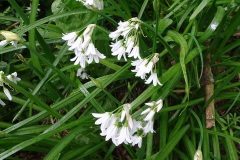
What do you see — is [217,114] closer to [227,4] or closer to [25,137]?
[227,4]

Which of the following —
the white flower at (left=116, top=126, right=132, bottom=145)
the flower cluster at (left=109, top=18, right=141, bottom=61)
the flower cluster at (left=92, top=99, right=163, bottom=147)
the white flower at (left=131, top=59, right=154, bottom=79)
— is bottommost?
the white flower at (left=116, top=126, right=132, bottom=145)

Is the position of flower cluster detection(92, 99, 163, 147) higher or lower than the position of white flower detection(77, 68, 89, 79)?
lower

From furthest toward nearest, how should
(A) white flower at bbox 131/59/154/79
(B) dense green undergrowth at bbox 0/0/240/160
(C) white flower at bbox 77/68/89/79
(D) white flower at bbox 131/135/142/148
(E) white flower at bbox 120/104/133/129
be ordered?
(C) white flower at bbox 77/68/89/79 → (B) dense green undergrowth at bbox 0/0/240/160 → (D) white flower at bbox 131/135/142/148 → (A) white flower at bbox 131/59/154/79 → (E) white flower at bbox 120/104/133/129

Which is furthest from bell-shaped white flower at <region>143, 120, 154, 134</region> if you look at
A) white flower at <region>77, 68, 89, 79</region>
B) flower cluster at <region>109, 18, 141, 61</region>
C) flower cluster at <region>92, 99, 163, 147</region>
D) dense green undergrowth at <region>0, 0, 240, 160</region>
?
white flower at <region>77, 68, 89, 79</region>

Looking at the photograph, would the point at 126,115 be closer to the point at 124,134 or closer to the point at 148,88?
the point at 124,134

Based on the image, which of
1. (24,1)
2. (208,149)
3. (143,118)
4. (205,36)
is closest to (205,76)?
(205,36)

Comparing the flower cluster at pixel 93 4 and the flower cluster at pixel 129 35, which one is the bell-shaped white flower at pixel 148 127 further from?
the flower cluster at pixel 93 4

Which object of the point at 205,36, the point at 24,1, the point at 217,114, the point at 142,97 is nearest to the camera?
the point at 142,97

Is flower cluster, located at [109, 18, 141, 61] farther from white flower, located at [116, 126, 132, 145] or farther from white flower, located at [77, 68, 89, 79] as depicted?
white flower, located at [77, 68, 89, 79]

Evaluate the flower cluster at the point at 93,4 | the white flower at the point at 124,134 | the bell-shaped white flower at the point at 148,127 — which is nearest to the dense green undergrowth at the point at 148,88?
the flower cluster at the point at 93,4
